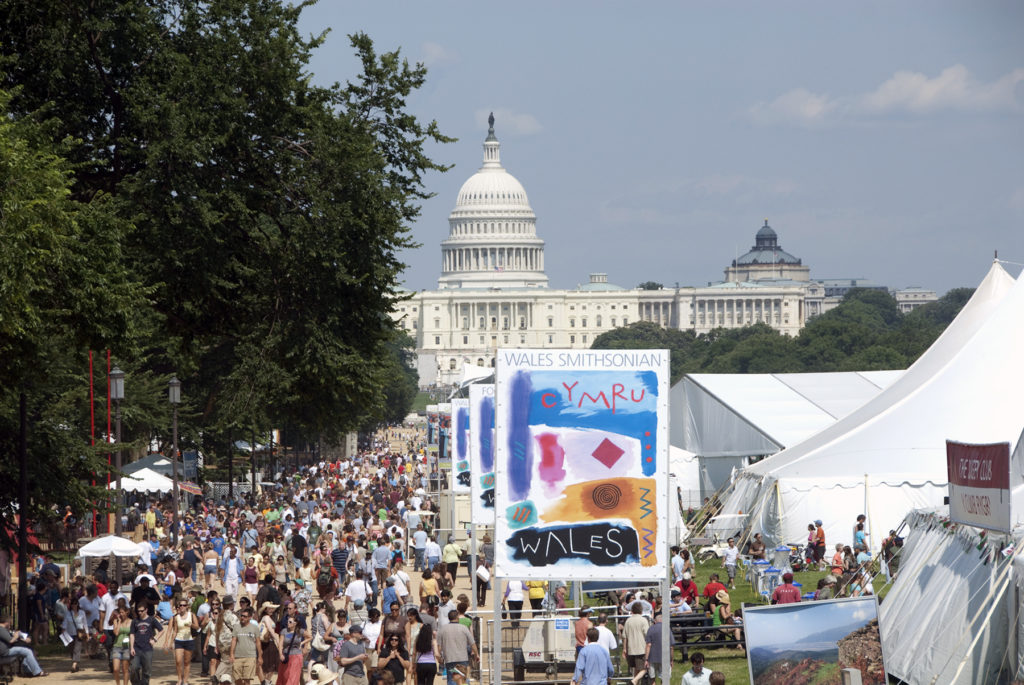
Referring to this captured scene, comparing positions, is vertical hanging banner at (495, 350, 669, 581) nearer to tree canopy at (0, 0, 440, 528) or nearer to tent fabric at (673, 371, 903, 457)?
tree canopy at (0, 0, 440, 528)

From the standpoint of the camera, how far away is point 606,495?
12.2 m

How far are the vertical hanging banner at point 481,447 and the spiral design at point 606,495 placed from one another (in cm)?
771

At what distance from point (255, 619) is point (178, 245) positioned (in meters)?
7.78

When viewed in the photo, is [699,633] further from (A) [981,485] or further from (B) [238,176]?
(B) [238,176]

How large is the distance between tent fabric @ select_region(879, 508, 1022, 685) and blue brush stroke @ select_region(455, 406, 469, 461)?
928cm

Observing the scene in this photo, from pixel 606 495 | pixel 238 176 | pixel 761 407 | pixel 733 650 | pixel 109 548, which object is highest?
pixel 238 176

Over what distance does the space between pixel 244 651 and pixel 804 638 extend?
7.53 metres

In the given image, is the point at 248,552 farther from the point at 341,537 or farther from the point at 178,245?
the point at 178,245

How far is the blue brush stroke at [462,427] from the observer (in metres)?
25.2

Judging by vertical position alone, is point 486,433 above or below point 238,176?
below

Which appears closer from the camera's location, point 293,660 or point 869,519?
point 293,660

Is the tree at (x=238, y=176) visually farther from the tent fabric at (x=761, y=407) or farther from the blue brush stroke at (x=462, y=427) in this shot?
the tent fabric at (x=761, y=407)

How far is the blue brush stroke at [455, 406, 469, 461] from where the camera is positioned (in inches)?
991

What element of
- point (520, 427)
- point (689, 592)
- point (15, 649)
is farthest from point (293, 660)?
point (689, 592)
